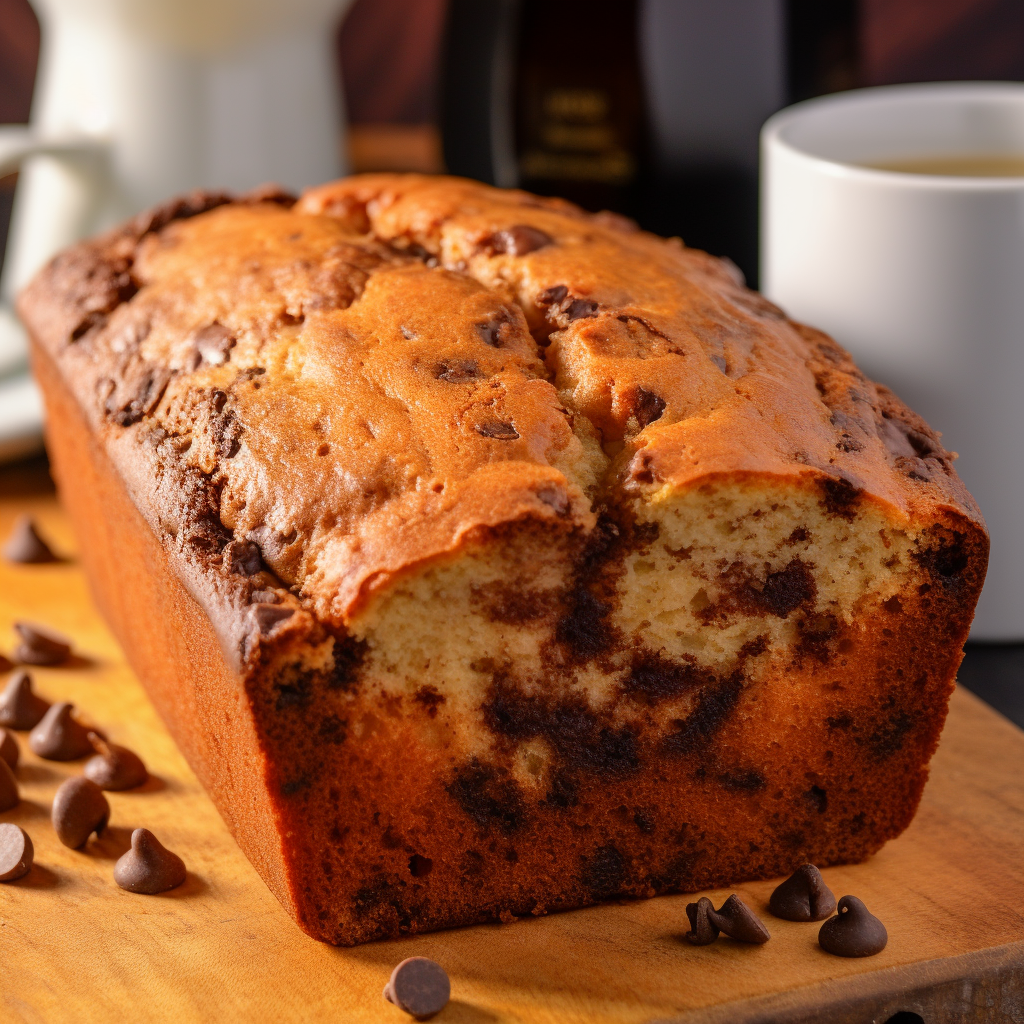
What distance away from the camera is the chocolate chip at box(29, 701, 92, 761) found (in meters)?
1.73

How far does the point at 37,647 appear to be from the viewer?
1947mm

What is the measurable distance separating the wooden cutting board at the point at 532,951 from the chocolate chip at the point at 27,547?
26.0 inches

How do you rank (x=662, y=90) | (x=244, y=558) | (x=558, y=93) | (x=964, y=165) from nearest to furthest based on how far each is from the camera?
(x=244, y=558) → (x=964, y=165) → (x=662, y=90) → (x=558, y=93)

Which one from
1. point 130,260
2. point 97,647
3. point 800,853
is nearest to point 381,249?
point 130,260

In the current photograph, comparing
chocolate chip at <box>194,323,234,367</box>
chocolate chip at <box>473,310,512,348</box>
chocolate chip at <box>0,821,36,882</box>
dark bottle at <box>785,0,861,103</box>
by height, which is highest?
dark bottle at <box>785,0,861,103</box>

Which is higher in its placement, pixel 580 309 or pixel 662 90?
pixel 662 90

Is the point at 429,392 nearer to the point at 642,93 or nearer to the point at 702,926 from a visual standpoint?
the point at 702,926

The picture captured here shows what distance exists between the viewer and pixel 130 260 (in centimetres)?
197

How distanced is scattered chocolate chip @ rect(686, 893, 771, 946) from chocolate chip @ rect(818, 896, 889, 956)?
0.06 meters

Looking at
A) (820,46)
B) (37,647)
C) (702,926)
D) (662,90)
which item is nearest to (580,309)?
(702,926)

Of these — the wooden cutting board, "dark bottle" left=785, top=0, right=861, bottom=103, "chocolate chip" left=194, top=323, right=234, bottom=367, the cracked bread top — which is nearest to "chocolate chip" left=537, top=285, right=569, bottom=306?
the cracked bread top

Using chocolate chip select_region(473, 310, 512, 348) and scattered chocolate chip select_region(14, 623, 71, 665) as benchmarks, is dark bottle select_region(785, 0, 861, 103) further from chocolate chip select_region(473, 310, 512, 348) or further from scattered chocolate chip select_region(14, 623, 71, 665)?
scattered chocolate chip select_region(14, 623, 71, 665)

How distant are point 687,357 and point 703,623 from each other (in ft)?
0.95

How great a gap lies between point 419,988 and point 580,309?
736 mm
